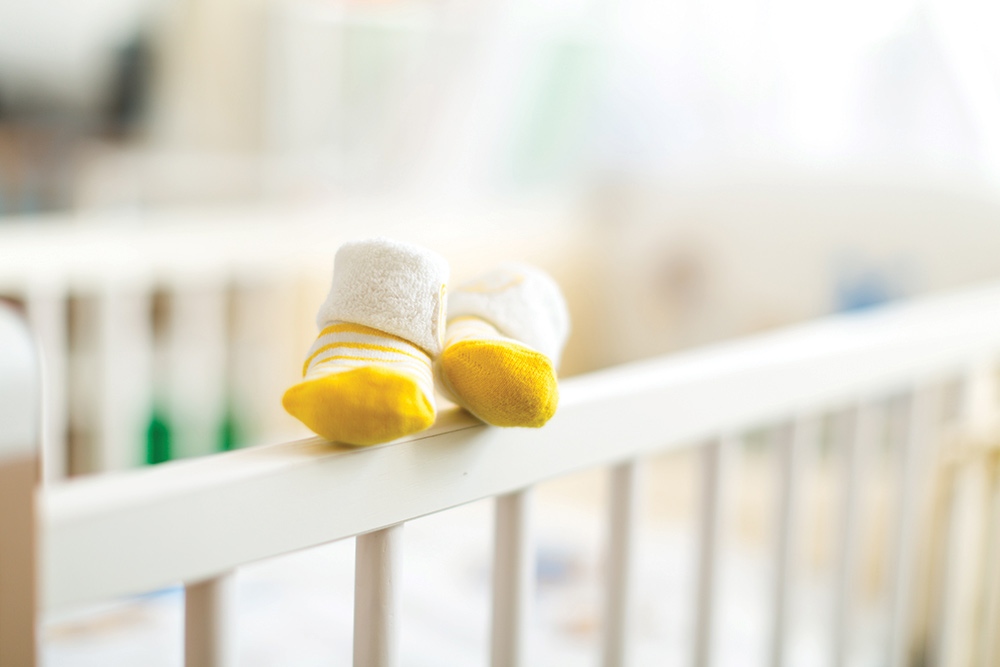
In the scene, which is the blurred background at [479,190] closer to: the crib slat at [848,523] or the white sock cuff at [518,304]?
the crib slat at [848,523]

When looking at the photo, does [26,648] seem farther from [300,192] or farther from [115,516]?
[300,192]

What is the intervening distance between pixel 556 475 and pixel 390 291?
154 mm

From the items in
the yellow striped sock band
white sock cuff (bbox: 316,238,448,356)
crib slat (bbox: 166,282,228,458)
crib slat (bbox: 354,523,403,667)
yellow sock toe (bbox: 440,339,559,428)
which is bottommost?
crib slat (bbox: 166,282,228,458)

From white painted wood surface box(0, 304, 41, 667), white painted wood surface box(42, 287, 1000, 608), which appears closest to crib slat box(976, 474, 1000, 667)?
white painted wood surface box(42, 287, 1000, 608)

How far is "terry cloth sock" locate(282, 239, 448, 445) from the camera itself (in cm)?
34

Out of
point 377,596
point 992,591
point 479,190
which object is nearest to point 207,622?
point 377,596

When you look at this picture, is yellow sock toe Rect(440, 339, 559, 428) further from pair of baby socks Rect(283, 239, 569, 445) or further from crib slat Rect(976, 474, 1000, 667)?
crib slat Rect(976, 474, 1000, 667)

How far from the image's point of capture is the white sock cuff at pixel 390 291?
38cm

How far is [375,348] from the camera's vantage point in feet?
1.20

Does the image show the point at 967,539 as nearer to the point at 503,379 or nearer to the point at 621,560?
the point at 621,560

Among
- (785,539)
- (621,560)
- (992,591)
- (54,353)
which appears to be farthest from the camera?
(54,353)

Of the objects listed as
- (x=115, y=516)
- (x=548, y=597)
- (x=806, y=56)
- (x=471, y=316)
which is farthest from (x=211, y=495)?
(x=806, y=56)

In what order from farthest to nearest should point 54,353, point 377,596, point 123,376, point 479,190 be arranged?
point 479,190
point 123,376
point 54,353
point 377,596

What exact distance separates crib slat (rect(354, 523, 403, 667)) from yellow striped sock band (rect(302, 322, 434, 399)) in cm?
8
